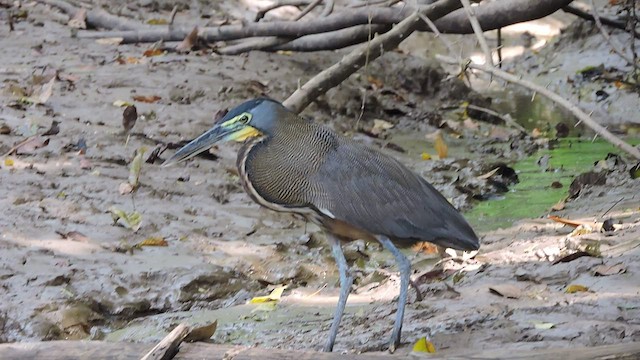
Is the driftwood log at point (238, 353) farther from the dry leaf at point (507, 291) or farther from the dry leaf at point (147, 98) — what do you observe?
the dry leaf at point (147, 98)

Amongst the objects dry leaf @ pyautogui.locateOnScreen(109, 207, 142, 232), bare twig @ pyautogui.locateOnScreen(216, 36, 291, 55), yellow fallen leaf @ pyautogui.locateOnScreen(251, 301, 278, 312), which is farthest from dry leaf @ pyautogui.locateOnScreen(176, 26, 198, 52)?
yellow fallen leaf @ pyautogui.locateOnScreen(251, 301, 278, 312)

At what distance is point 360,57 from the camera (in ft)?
24.5

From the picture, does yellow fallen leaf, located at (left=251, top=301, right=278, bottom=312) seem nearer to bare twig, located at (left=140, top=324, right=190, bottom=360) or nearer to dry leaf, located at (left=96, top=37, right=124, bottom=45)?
bare twig, located at (left=140, top=324, right=190, bottom=360)

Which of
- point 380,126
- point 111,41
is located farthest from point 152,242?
point 111,41

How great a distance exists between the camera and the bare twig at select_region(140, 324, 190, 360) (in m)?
2.94

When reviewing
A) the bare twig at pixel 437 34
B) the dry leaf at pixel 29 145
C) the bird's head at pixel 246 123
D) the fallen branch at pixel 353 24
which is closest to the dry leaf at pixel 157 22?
the fallen branch at pixel 353 24

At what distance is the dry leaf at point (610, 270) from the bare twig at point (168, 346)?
1.92 m

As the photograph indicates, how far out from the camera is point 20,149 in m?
6.34

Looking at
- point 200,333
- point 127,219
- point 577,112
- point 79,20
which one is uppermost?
point 577,112

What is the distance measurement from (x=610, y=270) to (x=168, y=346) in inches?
81.2

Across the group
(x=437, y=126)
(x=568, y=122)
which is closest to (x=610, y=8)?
(x=568, y=122)

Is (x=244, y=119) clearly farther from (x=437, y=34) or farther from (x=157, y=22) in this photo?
(x=157, y=22)

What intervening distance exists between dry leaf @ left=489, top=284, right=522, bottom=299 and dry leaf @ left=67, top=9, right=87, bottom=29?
272 inches

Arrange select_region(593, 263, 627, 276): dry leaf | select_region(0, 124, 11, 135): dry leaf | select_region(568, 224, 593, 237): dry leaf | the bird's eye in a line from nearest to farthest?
the bird's eye < select_region(593, 263, 627, 276): dry leaf < select_region(568, 224, 593, 237): dry leaf < select_region(0, 124, 11, 135): dry leaf
